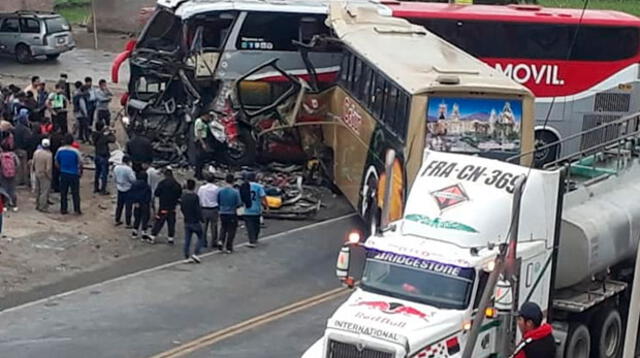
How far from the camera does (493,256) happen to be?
14570mm

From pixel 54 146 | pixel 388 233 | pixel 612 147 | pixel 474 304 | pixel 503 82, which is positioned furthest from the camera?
pixel 54 146

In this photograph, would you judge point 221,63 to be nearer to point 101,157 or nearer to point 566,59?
point 101,157

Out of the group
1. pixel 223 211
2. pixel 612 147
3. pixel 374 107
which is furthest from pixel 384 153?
pixel 612 147

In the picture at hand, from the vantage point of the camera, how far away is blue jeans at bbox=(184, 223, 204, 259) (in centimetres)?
2178

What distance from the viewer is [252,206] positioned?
22719 millimetres

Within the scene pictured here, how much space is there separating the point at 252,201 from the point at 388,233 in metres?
7.65

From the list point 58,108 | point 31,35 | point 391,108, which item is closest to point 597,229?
point 391,108

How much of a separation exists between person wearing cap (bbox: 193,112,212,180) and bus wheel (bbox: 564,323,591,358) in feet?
41.1

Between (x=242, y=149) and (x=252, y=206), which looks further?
(x=242, y=149)

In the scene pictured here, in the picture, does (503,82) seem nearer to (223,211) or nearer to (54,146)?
(223,211)

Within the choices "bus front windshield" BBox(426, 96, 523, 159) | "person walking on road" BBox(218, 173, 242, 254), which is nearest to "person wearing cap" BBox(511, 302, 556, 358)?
"bus front windshield" BBox(426, 96, 523, 159)

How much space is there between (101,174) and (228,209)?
4.71 meters

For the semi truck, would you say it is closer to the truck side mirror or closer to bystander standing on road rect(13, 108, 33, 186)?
the truck side mirror

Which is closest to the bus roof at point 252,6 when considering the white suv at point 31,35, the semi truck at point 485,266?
the semi truck at point 485,266
